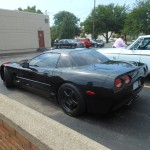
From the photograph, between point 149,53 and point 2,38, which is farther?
point 2,38

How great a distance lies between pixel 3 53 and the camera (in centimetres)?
2175

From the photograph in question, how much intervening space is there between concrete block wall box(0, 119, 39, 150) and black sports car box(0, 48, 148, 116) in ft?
5.69

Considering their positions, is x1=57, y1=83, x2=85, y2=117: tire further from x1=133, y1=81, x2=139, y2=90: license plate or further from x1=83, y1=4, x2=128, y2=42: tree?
x1=83, y1=4, x2=128, y2=42: tree

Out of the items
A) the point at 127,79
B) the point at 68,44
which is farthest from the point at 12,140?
the point at 68,44

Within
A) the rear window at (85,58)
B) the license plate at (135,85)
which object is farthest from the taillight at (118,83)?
the rear window at (85,58)

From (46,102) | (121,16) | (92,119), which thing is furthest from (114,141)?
(121,16)

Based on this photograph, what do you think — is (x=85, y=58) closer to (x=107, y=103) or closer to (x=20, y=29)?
(x=107, y=103)

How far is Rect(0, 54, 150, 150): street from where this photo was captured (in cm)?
314

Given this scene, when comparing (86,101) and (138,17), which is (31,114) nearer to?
(86,101)

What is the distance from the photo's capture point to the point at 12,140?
2.14 metres

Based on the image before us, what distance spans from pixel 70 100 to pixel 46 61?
1.26 metres

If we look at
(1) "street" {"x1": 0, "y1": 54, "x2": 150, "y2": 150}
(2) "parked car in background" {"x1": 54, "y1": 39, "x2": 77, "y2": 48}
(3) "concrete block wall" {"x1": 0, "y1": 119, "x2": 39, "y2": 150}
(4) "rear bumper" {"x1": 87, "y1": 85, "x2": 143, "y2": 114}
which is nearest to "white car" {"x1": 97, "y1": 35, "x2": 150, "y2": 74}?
(1) "street" {"x1": 0, "y1": 54, "x2": 150, "y2": 150}

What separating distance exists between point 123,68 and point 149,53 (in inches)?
109

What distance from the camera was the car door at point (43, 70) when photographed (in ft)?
15.0
